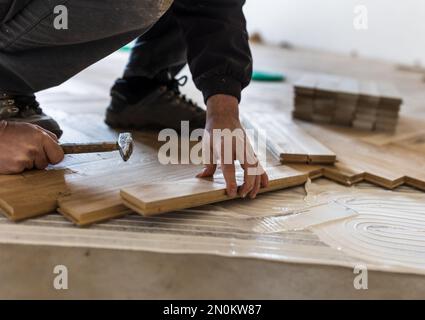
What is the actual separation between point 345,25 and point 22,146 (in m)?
3.63

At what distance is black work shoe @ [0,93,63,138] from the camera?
3.28 ft

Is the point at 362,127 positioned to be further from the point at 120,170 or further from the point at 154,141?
the point at 120,170

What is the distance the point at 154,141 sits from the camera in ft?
3.99

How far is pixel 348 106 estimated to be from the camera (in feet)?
5.07

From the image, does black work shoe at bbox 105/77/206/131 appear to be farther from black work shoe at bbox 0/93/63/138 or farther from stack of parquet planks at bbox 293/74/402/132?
stack of parquet planks at bbox 293/74/402/132

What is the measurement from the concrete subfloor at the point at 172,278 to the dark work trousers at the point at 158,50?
75 cm

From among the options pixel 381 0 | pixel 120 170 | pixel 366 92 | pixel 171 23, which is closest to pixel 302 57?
pixel 381 0

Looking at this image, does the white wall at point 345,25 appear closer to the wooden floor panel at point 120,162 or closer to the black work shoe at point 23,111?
the wooden floor panel at point 120,162

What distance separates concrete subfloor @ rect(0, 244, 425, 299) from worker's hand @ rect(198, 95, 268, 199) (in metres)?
0.20

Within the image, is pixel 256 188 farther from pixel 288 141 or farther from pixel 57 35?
pixel 57 35

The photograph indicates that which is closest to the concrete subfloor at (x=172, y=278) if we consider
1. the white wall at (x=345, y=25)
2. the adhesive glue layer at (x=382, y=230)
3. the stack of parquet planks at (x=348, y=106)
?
the adhesive glue layer at (x=382, y=230)

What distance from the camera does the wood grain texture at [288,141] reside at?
1.11 m
